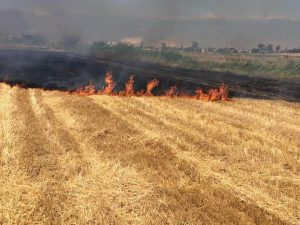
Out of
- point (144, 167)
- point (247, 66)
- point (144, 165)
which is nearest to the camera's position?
point (144, 167)

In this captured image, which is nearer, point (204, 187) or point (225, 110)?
point (204, 187)

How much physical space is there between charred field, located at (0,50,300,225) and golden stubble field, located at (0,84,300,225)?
21mm

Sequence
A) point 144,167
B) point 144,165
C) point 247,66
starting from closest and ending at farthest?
point 144,167 < point 144,165 < point 247,66

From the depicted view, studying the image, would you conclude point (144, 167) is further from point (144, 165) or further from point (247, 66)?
point (247, 66)

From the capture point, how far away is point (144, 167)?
8.77m

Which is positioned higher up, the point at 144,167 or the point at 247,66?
the point at 144,167

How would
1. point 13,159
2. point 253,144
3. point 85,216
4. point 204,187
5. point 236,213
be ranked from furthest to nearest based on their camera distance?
point 253,144 < point 13,159 < point 204,187 < point 236,213 < point 85,216

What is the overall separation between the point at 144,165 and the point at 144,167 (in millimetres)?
127

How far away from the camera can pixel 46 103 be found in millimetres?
15711

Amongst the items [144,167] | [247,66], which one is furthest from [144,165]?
[247,66]

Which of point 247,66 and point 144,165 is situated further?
point 247,66

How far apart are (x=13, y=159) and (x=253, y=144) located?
5873 mm

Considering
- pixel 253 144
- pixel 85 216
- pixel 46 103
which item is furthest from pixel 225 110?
pixel 85 216

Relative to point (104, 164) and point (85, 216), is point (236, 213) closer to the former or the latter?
point (85, 216)
